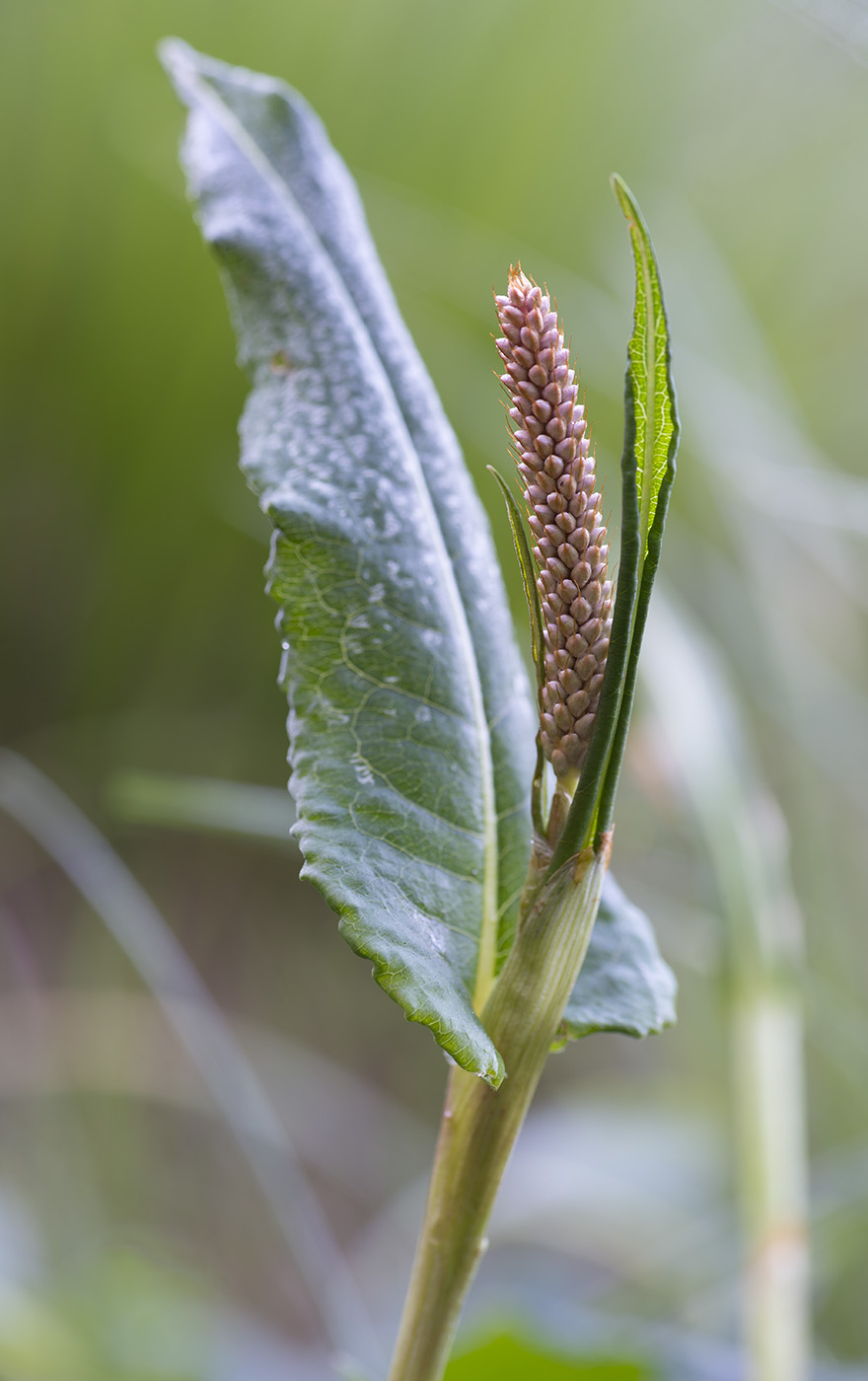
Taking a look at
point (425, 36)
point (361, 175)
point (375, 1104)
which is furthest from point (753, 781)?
point (425, 36)

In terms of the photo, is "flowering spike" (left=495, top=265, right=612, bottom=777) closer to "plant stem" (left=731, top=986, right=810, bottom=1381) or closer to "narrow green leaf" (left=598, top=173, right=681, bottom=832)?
"narrow green leaf" (left=598, top=173, right=681, bottom=832)

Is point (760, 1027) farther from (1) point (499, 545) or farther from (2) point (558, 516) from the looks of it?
(1) point (499, 545)

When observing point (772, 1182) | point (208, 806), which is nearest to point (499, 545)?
point (208, 806)

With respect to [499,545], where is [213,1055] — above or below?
below

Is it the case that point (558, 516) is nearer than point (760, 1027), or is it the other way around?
point (558, 516)

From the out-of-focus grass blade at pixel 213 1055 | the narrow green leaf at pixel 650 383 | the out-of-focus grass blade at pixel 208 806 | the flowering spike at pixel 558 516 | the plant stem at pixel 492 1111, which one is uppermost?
the narrow green leaf at pixel 650 383

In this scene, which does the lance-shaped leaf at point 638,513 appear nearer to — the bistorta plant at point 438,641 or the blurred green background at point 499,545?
the bistorta plant at point 438,641

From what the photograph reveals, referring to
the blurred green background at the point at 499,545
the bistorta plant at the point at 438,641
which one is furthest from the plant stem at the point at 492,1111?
the blurred green background at the point at 499,545

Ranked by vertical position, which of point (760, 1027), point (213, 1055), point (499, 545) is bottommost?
point (213, 1055)
